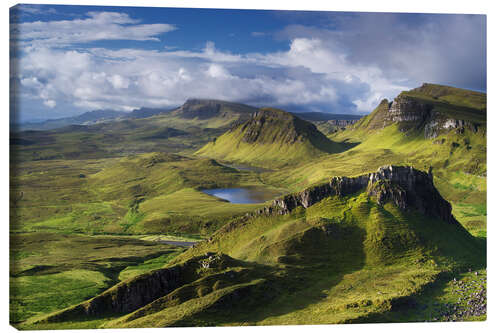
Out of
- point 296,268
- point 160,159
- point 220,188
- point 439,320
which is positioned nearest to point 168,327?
point 296,268

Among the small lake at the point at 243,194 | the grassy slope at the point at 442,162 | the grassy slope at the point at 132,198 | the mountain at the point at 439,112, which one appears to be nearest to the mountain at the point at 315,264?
the grassy slope at the point at 132,198

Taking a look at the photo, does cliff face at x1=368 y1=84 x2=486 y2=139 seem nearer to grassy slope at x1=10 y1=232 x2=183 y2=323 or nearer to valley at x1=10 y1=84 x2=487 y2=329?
valley at x1=10 y1=84 x2=487 y2=329

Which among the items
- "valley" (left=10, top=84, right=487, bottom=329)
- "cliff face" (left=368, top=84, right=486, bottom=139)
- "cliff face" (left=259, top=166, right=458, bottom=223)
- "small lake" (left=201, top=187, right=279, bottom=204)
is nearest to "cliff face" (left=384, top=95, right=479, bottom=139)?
"cliff face" (left=368, top=84, right=486, bottom=139)

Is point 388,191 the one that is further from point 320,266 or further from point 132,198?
point 132,198

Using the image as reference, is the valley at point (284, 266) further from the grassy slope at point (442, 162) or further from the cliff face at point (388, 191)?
the grassy slope at point (442, 162)

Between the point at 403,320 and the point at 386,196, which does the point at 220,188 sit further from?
the point at 403,320

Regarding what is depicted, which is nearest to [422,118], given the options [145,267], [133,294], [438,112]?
[438,112]
